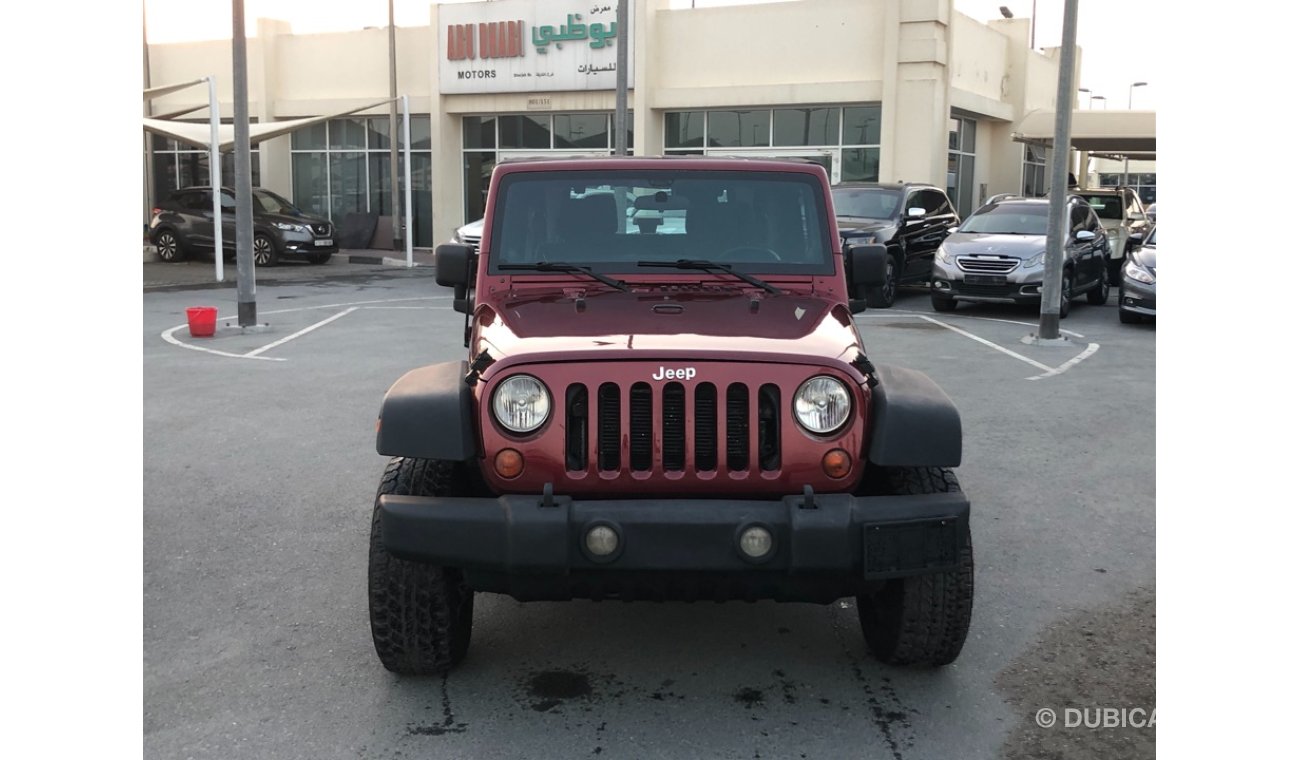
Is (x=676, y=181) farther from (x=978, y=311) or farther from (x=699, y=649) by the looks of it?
(x=978, y=311)

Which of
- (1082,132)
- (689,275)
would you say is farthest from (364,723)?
(1082,132)

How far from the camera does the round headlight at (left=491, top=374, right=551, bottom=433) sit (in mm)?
3771

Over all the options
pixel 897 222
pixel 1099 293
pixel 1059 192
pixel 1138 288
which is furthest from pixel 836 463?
pixel 1099 293

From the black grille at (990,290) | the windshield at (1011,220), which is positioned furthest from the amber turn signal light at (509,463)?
the windshield at (1011,220)

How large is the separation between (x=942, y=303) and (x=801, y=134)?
368 inches

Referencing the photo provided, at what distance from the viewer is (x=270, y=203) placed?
2470 centimetres

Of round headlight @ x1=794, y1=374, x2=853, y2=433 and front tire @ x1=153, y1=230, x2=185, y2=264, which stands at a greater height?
round headlight @ x1=794, y1=374, x2=853, y2=433

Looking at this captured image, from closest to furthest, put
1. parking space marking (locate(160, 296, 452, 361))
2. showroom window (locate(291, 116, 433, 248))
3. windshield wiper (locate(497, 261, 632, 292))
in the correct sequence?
windshield wiper (locate(497, 261, 632, 292))
parking space marking (locate(160, 296, 452, 361))
showroom window (locate(291, 116, 433, 248))

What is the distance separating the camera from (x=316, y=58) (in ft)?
95.9

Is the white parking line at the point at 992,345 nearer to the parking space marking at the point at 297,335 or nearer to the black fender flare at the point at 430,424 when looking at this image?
the parking space marking at the point at 297,335

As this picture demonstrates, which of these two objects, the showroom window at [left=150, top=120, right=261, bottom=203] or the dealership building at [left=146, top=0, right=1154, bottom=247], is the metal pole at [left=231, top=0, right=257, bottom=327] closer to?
the dealership building at [left=146, top=0, right=1154, bottom=247]

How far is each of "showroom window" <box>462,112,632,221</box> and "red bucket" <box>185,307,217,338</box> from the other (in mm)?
13534

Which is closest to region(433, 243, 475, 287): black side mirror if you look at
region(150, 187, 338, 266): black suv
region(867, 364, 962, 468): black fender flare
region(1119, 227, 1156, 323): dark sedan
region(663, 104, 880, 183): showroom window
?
region(867, 364, 962, 468): black fender flare
